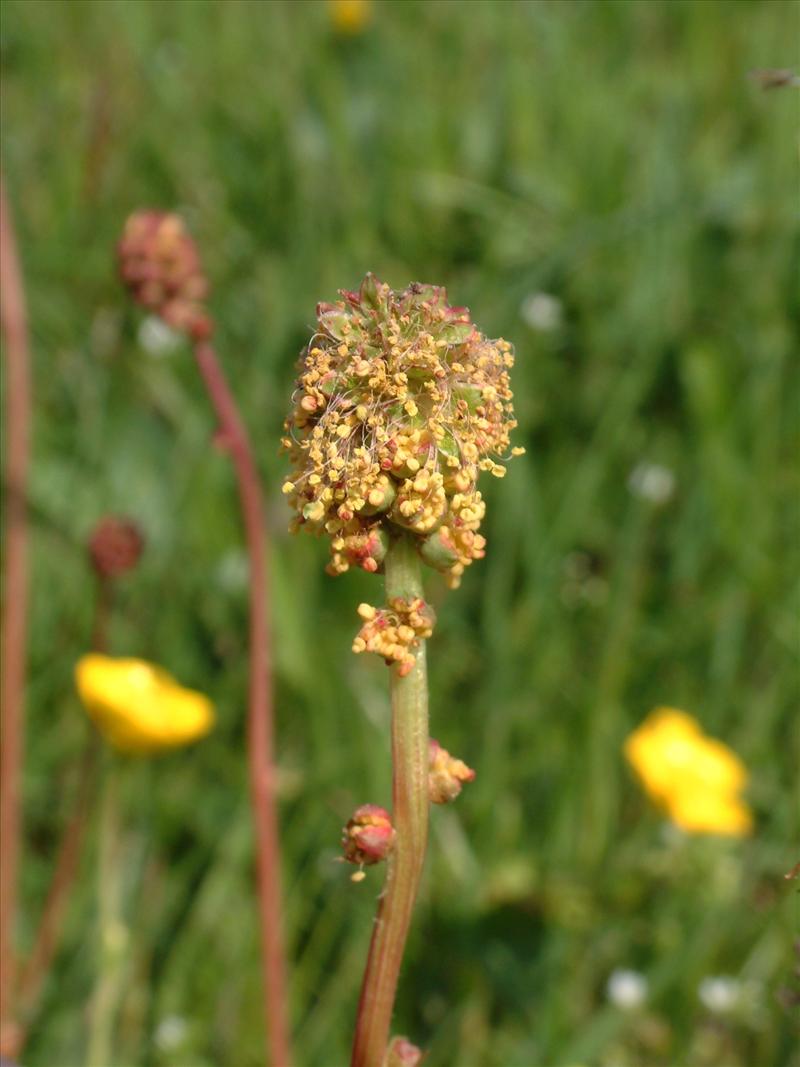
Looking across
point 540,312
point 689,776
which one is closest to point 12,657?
point 689,776

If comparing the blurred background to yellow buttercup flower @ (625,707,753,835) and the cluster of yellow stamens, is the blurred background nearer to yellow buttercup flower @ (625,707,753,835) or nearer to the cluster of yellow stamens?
yellow buttercup flower @ (625,707,753,835)

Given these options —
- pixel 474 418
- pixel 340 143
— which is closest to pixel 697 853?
pixel 474 418

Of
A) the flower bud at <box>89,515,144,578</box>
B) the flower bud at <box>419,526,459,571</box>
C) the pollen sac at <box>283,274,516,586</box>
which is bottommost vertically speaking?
the flower bud at <box>419,526,459,571</box>

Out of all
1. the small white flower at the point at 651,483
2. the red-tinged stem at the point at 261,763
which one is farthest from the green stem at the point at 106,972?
the small white flower at the point at 651,483

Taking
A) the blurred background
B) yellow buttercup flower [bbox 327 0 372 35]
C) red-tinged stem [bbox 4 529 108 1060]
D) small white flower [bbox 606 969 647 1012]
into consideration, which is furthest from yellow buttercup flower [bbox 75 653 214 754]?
yellow buttercup flower [bbox 327 0 372 35]

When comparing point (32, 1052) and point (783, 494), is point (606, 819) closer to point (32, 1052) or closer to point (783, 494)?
point (783, 494)

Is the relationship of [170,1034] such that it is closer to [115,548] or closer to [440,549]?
[115,548]
